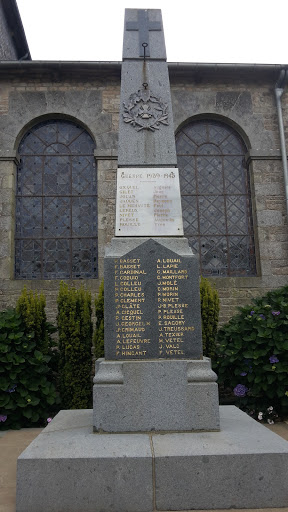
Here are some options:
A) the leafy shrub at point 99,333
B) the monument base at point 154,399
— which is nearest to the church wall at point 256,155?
the leafy shrub at point 99,333

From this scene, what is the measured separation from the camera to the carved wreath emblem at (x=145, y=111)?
404 cm

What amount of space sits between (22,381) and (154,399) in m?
2.54

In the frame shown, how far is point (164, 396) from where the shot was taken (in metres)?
3.21

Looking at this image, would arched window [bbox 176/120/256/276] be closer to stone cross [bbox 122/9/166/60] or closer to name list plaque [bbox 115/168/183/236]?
stone cross [bbox 122/9/166/60]

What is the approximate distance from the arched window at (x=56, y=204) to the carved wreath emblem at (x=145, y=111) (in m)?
3.80

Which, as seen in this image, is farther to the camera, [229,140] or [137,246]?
[229,140]

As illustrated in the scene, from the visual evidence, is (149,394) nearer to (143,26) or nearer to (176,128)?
(143,26)

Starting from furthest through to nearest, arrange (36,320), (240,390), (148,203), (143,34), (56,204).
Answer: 1. (56,204)
2. (36,320)
3. (240,390)
4. (143,34)
5. (148,203)

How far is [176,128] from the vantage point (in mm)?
8000

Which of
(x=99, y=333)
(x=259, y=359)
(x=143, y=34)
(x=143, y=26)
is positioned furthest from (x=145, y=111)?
(x=259, y=359)

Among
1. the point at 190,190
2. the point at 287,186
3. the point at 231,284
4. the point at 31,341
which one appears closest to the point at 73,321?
the point at 31,341

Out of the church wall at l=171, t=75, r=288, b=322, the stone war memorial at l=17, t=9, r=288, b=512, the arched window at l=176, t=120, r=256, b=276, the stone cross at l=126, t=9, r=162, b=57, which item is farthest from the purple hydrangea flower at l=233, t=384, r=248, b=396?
the stone cross at l=126, t=9, r=162, b=57

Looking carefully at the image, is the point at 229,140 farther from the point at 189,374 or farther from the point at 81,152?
the point at 189,374

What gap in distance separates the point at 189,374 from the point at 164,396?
26cm
